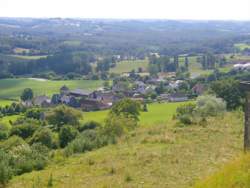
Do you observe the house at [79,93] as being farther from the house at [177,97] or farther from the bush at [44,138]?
the bush at [44,138]

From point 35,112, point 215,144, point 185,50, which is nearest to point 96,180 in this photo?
point 215,144

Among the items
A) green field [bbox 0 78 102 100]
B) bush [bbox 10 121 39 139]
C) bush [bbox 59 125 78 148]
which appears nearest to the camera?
bush [bbox 59 125 78 148]

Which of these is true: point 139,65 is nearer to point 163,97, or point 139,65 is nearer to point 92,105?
point 163,97

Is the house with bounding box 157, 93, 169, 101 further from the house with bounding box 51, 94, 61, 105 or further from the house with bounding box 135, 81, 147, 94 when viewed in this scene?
the house with bounding box 51, 94, 61, 105

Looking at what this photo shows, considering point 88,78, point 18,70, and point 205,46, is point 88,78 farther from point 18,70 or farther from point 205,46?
point 205,46

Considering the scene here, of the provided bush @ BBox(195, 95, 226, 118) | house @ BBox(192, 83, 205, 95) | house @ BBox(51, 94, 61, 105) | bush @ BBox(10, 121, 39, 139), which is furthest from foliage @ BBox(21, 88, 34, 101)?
bush @ BBox(195, 95, 226, 118)

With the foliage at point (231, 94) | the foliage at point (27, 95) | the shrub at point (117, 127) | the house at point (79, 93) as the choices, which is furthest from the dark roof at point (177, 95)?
the shrub at point (117, 127)
